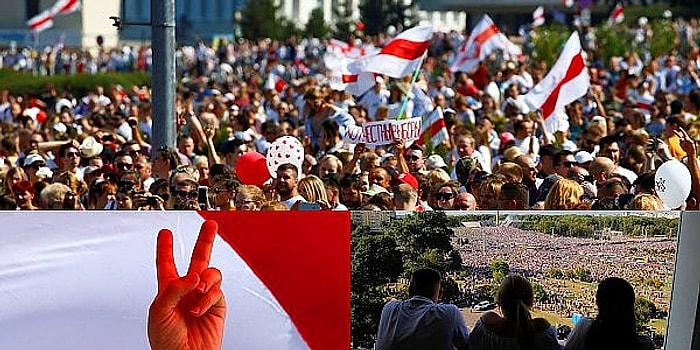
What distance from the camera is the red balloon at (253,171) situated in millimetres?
11445

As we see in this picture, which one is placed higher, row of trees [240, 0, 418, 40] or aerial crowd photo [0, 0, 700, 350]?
aerial crowd photo [0, 0, 700, 350]

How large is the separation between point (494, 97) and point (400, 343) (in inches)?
619

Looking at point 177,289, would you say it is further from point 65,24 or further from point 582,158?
point 65,24

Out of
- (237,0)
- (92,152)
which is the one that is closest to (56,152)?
(92,152)

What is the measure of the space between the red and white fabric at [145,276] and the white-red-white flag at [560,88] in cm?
911

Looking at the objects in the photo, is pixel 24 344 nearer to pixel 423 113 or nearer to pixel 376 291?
pixel 376 291

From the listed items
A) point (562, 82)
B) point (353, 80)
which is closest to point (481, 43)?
point (353, 80)

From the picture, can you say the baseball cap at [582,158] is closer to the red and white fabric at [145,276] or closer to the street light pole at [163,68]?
the street light pole at [163,68]

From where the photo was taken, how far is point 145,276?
23.2 ft

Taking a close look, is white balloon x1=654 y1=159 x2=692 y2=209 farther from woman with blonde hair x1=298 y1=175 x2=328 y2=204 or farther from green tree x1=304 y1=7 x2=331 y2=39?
green tree x1=304 y1=7 x2=331 y2=39

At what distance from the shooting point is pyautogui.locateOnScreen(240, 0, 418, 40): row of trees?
74562 millimetres

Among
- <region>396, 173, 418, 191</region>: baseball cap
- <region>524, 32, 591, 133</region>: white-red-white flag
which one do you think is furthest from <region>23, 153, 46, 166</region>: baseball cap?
<region>524, 32, 591, 133</region>: white-red-white flag

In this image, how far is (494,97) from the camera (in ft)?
74.6

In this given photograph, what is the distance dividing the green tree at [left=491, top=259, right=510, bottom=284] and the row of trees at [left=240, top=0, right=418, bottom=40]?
6242 cm
